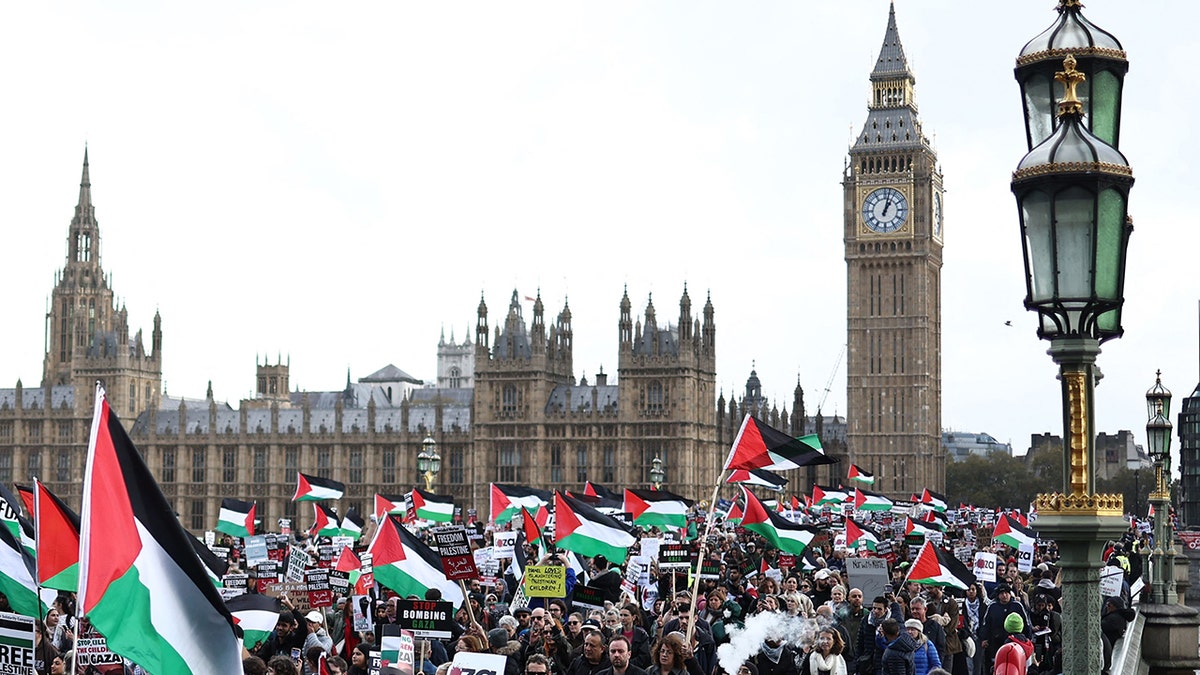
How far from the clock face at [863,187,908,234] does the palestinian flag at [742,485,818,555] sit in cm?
6391

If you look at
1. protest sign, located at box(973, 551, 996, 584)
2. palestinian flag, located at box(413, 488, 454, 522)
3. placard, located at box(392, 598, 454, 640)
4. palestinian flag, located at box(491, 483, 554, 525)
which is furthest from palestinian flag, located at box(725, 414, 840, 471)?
palestinian flag, located at box(413, 488, 454, 522)

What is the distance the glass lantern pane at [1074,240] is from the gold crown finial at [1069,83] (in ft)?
1.34

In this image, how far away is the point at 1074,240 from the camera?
19.9 feet

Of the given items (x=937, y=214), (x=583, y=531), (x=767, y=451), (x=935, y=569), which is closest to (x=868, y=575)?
(x=935, y=569)

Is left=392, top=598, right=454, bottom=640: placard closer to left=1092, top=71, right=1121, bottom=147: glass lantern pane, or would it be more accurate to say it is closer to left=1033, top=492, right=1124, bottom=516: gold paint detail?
left=1033, top=492, right=1124, bottom=516: gold paint detail

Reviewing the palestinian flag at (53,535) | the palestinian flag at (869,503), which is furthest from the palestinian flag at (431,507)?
the palestinian flag at (53,535)

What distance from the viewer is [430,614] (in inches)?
523

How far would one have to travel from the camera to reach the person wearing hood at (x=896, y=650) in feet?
41.0

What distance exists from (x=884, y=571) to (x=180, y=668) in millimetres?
11909

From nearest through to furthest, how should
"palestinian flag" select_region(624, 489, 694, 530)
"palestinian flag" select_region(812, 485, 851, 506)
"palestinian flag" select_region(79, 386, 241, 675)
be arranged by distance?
"palestinian flag" select_region(79, 386, 241, 675)
"palestinian flag" select_region(624, 489, 694, 530)
"palestinian flag" select_region(812, 485, 851, 506)

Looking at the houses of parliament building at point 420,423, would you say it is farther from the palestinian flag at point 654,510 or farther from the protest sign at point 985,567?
the protest sign at point 985,567

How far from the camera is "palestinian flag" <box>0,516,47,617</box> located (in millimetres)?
10109

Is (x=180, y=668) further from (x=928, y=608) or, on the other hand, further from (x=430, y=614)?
(x=928, y=608)

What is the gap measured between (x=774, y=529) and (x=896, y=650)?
40.3ft
